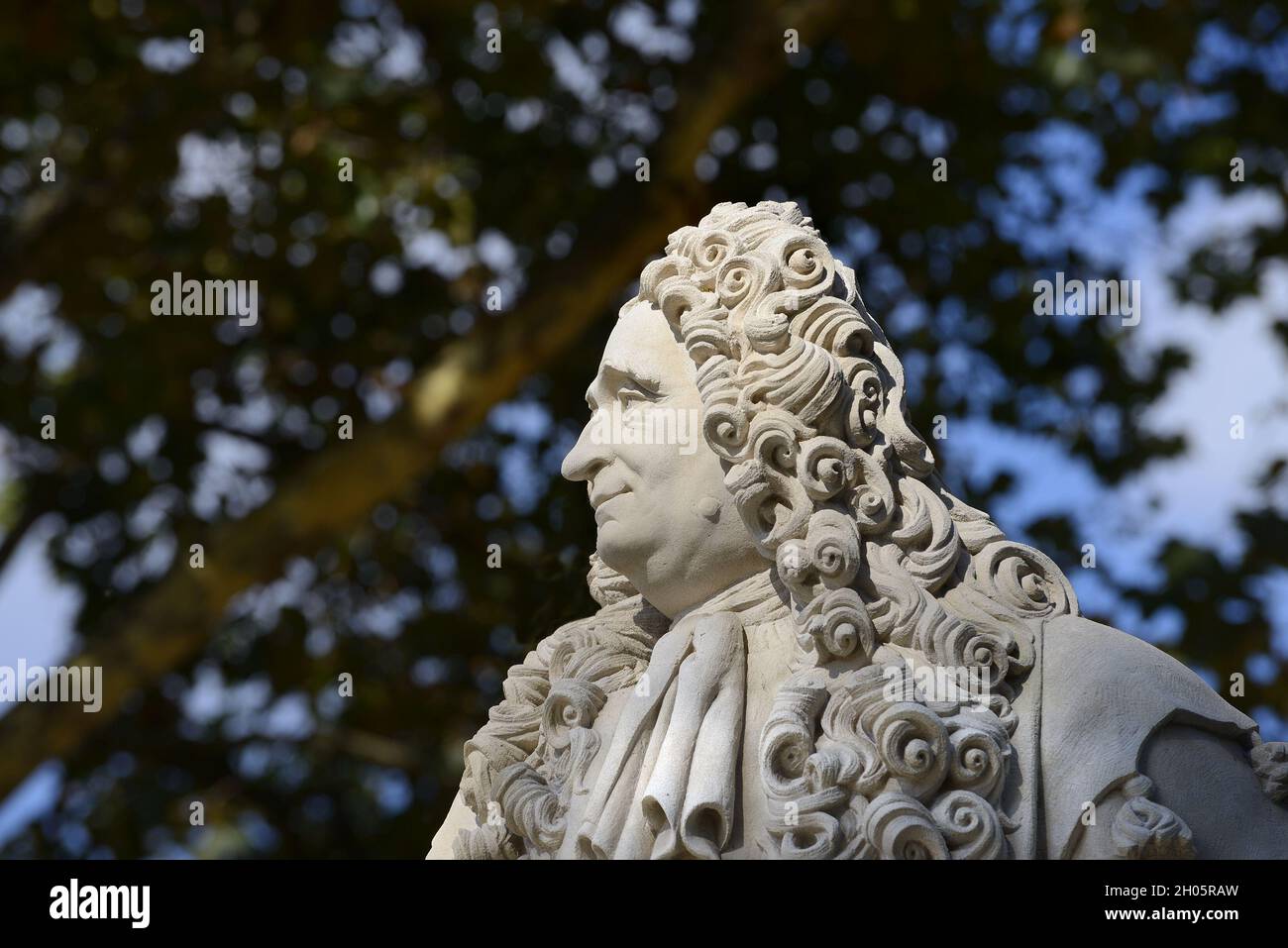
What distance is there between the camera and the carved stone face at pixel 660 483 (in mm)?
4090

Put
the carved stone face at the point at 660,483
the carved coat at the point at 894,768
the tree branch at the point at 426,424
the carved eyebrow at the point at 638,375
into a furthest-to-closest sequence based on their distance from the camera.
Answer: the tree branch at the point at 426,424
the carved eyebrow at the point at 638,375
the carved stone face at the point at 660,483
the carved coat at the point at 894,768

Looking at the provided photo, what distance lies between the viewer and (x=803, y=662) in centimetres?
391

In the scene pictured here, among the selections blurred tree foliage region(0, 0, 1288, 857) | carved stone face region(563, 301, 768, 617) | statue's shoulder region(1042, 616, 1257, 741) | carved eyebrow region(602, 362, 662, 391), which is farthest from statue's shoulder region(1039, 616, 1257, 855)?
blurred tree foliage region(0, 0, 1288, 857)

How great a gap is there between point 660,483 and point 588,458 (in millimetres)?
190

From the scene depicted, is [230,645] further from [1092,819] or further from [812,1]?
[1092,819]

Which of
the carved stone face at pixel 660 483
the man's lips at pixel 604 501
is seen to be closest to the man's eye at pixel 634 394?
the carved stone face at pixel 660 483

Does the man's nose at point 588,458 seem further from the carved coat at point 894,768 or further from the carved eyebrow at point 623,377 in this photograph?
the carved coat at point 894,768

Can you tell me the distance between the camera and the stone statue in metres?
3.64

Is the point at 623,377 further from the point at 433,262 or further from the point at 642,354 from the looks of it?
the point at 433,262

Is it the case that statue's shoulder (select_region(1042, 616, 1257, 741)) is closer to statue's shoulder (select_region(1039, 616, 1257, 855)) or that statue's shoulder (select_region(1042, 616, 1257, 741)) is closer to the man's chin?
statue's shoulder (select_region(1039, 616, 1257, 855))

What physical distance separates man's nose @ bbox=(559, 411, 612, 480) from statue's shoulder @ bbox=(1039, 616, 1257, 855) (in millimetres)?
919

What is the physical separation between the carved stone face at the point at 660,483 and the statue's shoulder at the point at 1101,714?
0.63 meters

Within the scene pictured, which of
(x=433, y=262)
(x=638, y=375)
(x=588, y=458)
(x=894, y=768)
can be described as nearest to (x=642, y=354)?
(x=638, y=375)
